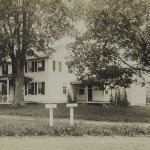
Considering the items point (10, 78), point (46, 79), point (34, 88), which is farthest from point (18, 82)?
point (10, 78)

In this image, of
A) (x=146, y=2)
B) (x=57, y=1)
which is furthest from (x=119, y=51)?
(x=57, y=1)

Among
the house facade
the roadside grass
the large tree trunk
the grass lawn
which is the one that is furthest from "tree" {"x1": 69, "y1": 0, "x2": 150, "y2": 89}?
the house facade

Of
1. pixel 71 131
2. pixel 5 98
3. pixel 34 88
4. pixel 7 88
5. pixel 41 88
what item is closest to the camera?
pixel 71 131

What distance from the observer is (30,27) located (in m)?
43.7

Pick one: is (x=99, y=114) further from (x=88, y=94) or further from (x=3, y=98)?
(x=3, y=98)

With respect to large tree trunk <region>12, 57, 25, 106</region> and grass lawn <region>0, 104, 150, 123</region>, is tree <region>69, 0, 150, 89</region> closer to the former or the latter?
grass lawn <region>0, 104, 150, 123</region>

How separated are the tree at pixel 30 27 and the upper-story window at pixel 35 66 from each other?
5527 millimetres

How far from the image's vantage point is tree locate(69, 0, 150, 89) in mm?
27844

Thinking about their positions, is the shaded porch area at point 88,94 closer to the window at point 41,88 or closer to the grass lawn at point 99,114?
the window at point 41,88

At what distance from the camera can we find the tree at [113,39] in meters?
27.8

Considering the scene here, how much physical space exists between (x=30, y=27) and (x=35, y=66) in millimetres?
8774

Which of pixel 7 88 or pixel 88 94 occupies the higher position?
pixel 7 88
